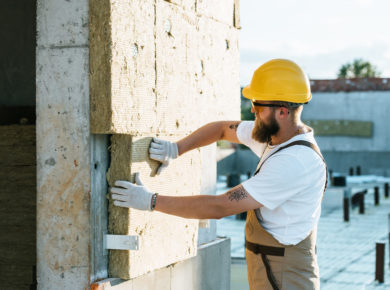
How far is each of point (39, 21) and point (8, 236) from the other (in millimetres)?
1433

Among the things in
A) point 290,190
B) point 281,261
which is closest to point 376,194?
point 281,261

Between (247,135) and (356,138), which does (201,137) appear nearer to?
(247,135)

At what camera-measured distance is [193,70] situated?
3990 mm

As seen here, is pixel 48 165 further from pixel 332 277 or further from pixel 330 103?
pixel 330 103

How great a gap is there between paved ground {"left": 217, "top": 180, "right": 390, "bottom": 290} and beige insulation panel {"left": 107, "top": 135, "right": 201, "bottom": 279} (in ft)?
7.83

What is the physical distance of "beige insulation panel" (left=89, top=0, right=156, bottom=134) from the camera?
3.03 m

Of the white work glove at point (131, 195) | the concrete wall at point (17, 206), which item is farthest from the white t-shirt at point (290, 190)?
the concrete wall at point (17, 206)

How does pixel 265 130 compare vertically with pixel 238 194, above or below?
above

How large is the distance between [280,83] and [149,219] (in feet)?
3.66

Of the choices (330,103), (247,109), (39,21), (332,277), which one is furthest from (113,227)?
(247,109)

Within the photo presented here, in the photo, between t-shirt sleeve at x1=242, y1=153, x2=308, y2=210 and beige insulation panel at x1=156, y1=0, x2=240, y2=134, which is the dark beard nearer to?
t-shirt sleeve at x1=242, y1=153, x2=308, y2=210

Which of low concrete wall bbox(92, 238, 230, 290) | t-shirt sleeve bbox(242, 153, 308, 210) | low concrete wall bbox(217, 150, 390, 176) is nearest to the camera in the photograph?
t-shirt sleeve bbox(242, 153, 308, 210)

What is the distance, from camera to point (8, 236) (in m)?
3.70

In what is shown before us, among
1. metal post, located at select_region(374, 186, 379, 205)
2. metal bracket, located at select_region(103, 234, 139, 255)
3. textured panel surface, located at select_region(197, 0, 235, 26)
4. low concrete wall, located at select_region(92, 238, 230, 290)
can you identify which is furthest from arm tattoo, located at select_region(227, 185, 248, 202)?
metal post, located at select_region(374, 186, 379, 205)
